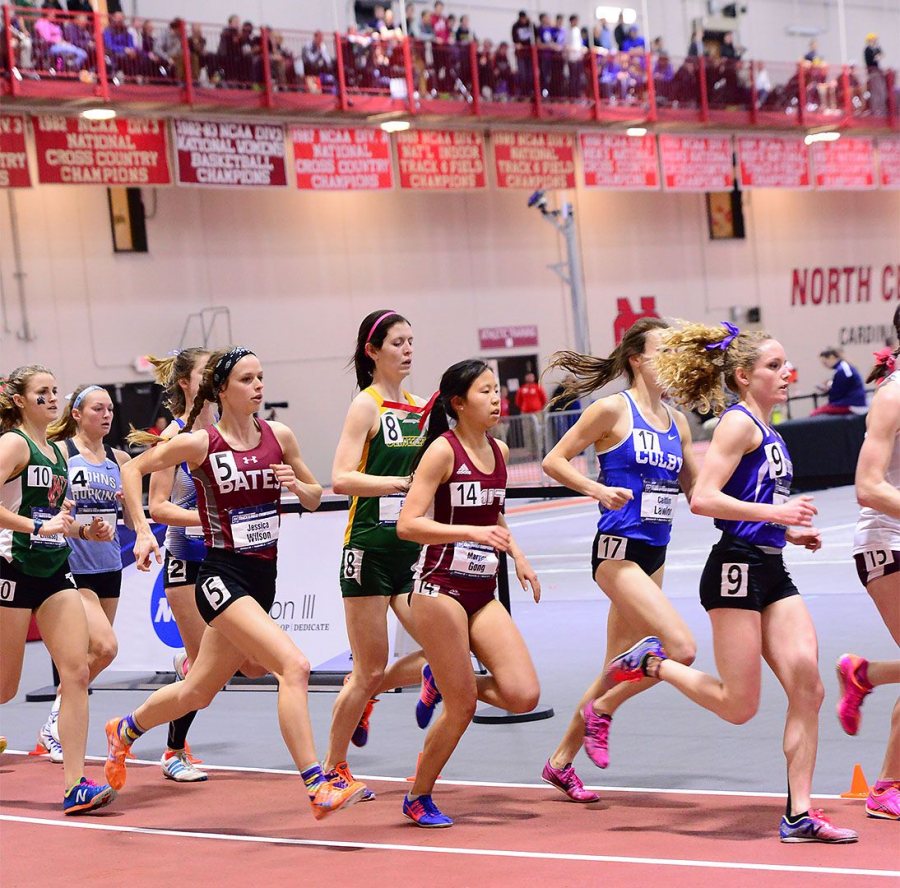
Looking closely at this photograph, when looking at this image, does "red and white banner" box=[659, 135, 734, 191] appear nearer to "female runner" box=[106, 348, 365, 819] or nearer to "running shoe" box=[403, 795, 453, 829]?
"female runner" box=[106, 348, 365, 819]

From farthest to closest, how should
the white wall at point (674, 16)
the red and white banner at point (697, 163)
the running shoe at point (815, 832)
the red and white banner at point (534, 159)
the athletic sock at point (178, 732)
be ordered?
the red and white banner at point (697, 163) < the red and white banner at point (534, 159) < the white wall at point (674, 16) < the athletic sock at point (178, 732) < the running shoe at point (815, 832)

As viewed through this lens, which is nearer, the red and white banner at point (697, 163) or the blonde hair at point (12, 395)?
the blonde hair at point (12, 395)

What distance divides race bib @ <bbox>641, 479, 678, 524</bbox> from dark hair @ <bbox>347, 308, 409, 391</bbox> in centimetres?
139

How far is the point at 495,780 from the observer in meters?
7.33

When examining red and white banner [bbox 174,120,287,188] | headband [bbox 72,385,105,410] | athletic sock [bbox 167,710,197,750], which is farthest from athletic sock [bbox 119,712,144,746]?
red and white banner [bbox 174,120,287,188]

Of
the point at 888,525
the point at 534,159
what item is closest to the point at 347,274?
the point at 534,159

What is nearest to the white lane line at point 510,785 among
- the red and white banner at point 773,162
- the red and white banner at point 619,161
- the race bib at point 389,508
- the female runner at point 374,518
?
the female runner at point 374,518

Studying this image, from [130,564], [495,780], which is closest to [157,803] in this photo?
[495,780]

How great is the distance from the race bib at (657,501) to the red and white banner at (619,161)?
2546cm

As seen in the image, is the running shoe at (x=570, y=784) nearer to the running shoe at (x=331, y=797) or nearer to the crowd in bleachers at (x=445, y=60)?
the running shoe at (x=331, y=797)

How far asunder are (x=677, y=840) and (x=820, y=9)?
1489 inches

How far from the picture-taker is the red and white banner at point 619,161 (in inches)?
1259

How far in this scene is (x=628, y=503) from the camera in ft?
21.5

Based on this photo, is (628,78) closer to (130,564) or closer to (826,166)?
(826,166)
